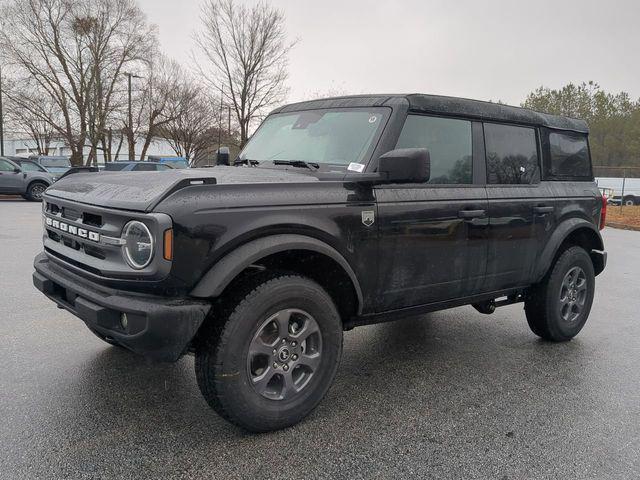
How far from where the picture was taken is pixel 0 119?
3309 cm

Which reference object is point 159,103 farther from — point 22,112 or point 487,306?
point 487,306

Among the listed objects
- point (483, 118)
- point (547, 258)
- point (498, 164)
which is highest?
point (483, 118)

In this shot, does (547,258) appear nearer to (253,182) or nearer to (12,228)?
(253,182)

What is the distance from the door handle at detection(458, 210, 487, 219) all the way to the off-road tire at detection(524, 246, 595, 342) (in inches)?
46.1

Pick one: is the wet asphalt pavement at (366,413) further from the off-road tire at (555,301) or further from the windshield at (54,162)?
the windshield at (54,162)

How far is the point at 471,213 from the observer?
3.71 meters

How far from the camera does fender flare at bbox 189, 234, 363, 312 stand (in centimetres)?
259

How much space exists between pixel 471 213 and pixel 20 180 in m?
19.2

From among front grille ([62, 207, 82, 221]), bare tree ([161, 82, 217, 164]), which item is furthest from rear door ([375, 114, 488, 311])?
bare tree ([161, 82, 217, 164])

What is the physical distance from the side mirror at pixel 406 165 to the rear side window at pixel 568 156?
78.4 inches

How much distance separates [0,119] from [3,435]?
3651 centimetres

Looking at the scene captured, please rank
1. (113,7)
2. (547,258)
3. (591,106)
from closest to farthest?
(547,258) → (113,7) → (591,106)

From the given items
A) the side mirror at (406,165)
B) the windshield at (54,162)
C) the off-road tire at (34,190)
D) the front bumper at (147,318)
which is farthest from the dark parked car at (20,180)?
the side mirror at (406,165)

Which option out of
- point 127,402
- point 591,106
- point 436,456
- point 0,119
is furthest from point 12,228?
point 591,106
